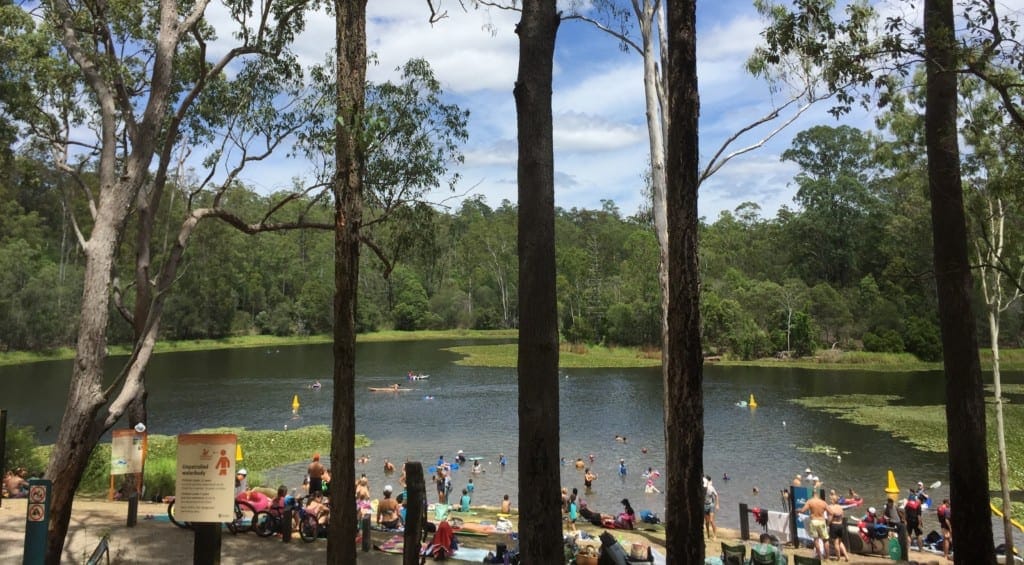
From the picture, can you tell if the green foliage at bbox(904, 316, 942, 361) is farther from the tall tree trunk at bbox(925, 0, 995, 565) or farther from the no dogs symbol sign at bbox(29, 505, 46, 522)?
the no dogs symbol sign at bbox(29, 505, 46, 522)

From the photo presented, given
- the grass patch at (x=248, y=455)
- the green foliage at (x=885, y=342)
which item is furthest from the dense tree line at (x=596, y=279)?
the grass patch at (x=248, y=455)

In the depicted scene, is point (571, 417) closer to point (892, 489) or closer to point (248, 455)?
point (248, 455)

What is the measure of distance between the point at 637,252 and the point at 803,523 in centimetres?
5181

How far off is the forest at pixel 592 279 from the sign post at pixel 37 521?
2892 cm

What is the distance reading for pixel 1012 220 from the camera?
52.0 feet

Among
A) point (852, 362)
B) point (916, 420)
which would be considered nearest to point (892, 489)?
point (916, 420)

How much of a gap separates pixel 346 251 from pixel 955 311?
5831mm

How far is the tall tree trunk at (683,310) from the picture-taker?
5.06 meters

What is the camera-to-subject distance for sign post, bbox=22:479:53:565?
4.63 m

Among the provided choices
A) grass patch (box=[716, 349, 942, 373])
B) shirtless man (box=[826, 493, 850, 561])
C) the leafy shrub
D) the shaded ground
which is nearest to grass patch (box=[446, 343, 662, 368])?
grass patch (box=[716, 349, 942, 373])

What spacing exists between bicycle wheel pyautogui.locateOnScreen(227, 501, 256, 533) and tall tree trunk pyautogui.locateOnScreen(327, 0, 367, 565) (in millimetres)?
4274

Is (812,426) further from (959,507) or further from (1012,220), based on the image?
(959,507)

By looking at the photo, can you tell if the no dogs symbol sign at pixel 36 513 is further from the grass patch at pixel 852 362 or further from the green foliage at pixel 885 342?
the green foliage at pixel 885 342

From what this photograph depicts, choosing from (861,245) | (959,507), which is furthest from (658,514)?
(861,245)
